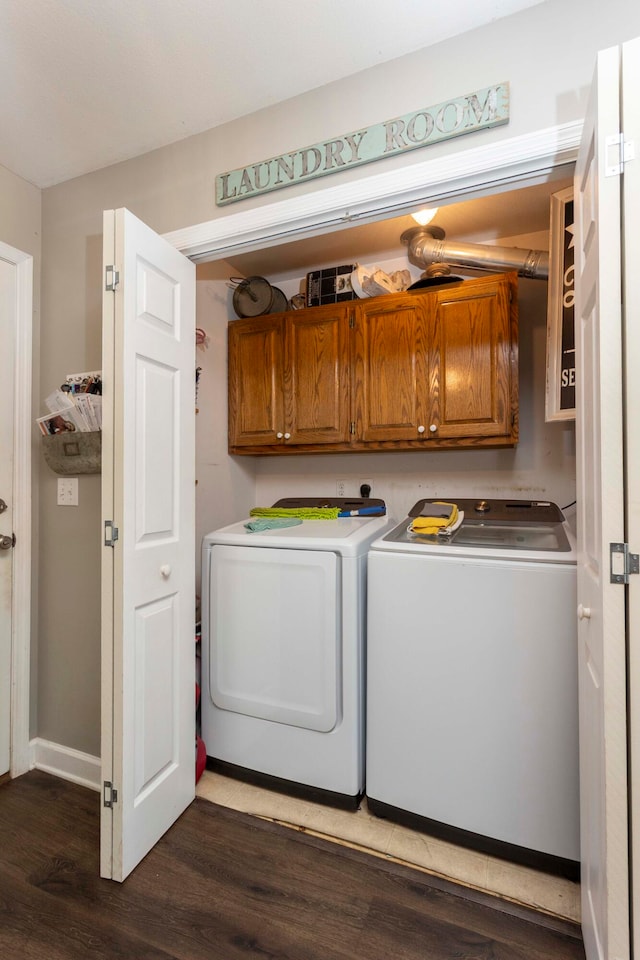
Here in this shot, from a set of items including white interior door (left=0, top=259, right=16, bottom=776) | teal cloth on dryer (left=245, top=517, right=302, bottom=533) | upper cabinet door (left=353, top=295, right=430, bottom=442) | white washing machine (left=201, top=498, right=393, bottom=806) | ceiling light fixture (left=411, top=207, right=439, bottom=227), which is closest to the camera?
white washing machine (left=201, top=498, right=393, bottom=806)

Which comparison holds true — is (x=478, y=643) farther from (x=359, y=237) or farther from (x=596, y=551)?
(x=359, y=237)

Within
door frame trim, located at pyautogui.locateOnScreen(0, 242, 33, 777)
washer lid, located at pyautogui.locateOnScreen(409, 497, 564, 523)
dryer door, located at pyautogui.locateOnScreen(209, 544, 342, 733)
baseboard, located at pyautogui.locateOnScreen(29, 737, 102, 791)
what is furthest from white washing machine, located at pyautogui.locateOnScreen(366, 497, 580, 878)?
door frame trim, located at pyautogui.locateOnScreen(0, 242, 33, 777)

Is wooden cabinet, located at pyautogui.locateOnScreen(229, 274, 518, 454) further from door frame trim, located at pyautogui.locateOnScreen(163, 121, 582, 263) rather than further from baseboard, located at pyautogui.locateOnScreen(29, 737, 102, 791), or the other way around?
baseboard, located at pyautogui.locateOnScreen(29, 737, 102, 791)

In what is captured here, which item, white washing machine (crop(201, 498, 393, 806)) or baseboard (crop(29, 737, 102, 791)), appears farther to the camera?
baseboard (crop(29, 737, 102, 791))

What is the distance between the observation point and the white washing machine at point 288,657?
1717 mm

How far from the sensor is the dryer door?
5.68 ft

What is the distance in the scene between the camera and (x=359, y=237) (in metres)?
2.41

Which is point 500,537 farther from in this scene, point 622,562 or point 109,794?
point 109,794

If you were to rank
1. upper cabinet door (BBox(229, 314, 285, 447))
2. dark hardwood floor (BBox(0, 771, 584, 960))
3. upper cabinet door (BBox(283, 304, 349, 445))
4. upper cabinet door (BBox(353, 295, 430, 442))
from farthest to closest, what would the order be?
upper cabinet door (BBox(229, 314, 285, 447)) → upper cabinet door (BBox(283, 304, 349, 445)) → upper cabinet door (BBox(353, 295, 430, 442)) → dark hardwood floor (BBox(0, 771, 584, 960))

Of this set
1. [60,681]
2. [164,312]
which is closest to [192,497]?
[164,312]

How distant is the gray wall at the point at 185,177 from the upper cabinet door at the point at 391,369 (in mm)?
946

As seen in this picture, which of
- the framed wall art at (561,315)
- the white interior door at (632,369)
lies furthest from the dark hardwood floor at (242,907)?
the framed wall art at (561,315)

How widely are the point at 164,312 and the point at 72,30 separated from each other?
0.77 m

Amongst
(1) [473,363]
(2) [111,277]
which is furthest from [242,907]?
(1) [473,363]
